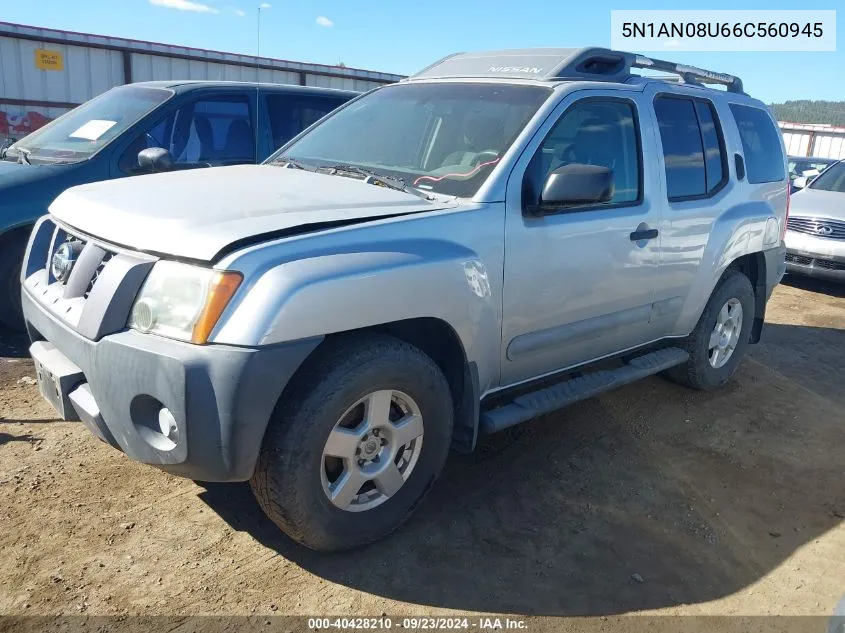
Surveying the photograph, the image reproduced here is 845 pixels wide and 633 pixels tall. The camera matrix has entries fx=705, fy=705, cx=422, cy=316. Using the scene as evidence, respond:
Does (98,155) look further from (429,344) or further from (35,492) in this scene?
(429,344)

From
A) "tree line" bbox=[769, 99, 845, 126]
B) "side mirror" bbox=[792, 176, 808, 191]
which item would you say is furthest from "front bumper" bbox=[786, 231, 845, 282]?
"tree line" bbox=[769, 99, 845, 126]

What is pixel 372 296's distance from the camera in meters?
2.55

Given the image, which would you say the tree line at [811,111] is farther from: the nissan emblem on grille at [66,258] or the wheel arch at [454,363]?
the nissan emblem on grille at [66,258]

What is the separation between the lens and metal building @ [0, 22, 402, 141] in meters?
11.0

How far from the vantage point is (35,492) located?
3.16 m

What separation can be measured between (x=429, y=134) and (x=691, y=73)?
2.12m

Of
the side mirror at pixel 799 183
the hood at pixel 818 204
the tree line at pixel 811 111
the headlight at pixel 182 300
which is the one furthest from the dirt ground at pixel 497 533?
the tree line at pixel 811 111

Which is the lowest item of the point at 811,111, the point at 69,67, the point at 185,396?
the point at 185,396

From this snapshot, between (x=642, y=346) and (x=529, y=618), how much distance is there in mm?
2048

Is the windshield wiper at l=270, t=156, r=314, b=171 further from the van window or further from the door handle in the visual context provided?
the van window

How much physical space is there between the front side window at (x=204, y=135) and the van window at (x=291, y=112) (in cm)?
22

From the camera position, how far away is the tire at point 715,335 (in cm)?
461

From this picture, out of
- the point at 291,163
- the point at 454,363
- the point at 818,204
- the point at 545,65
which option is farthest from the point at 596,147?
the point at 818,204

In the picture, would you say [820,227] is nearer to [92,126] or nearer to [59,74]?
[92,126]
